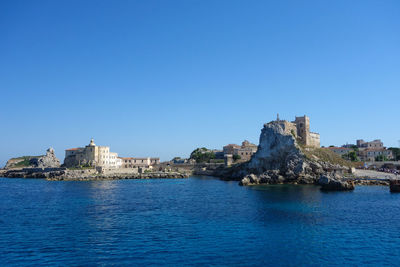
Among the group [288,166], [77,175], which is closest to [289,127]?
[288,166]

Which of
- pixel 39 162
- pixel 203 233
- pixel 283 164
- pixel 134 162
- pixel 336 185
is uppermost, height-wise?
pixel 39 162

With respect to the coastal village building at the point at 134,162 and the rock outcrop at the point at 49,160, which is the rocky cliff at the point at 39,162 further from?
the coastal village building at the point at 134,162

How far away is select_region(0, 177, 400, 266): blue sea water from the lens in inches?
659

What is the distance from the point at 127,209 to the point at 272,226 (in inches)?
603

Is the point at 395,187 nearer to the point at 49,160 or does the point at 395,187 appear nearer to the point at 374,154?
the point at 374,154

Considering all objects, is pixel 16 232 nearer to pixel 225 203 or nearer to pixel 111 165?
pixel 225 203

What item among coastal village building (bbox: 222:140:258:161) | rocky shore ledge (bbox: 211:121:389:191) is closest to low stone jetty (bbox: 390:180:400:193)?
rocky shore ledge (bbox: 211:121:389:191)

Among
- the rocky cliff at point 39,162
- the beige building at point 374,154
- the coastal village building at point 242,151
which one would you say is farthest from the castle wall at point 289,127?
the rocky cliff at point 39,162

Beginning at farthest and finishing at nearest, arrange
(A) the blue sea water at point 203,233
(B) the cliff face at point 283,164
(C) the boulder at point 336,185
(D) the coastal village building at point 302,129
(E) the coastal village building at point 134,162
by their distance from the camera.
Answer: (E) the coastal village building at point 134,162 < (D) the coastal village building at point 302,129 < (B) the cliff face at point 283,164 < (C) the boulder at point 336,185 < (A) the blue sea water at point 203,233

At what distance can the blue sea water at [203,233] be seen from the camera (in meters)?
16.8

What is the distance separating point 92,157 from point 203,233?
7616 centimetres

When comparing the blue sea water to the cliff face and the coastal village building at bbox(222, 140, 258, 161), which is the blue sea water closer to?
the cliff face

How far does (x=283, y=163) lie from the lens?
63.8m

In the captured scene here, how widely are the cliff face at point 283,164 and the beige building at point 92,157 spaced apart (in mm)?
46452
